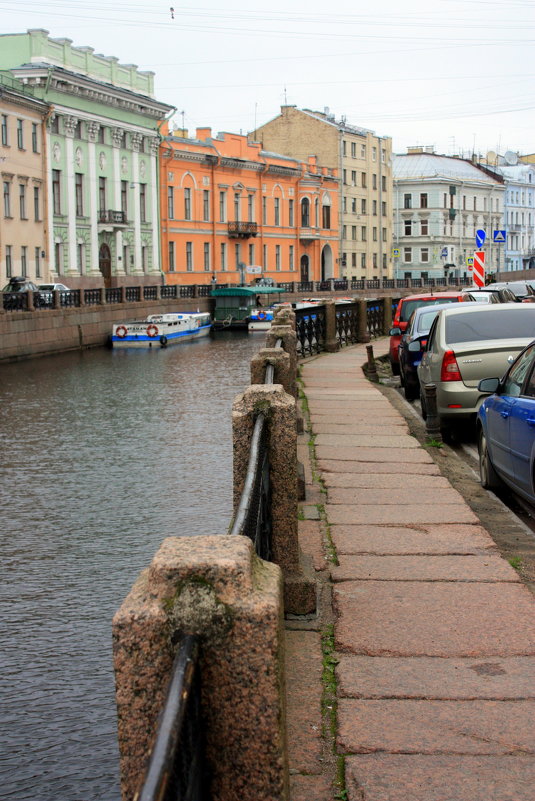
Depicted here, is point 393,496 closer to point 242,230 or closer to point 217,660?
point 217,660

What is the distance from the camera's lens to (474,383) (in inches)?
464

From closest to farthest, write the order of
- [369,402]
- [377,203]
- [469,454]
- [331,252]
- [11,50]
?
[469,454] < [369,402] < [11,50] < [331,252] < [377,203]

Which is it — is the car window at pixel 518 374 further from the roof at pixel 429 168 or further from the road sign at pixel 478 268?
the roof at pixel 429 168

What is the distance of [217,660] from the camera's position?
95.3 inches

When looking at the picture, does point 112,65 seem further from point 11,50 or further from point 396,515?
point 396,515

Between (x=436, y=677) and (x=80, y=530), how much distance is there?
6308 millimetres

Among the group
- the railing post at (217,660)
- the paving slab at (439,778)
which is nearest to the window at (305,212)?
the paving slab at (439,778)

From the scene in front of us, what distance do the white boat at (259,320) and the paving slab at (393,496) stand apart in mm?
42415

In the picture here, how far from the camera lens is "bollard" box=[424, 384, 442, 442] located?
40.7 ft

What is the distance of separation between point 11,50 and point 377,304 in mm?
26541

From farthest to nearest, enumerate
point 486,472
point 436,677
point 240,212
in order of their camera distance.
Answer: point 240,212 → point 486,472 → point 436,677

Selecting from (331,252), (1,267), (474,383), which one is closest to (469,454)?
(474,383)

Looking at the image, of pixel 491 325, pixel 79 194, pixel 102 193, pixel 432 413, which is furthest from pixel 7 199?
pixel 491 325

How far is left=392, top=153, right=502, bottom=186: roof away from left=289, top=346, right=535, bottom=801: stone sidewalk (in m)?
95.5
